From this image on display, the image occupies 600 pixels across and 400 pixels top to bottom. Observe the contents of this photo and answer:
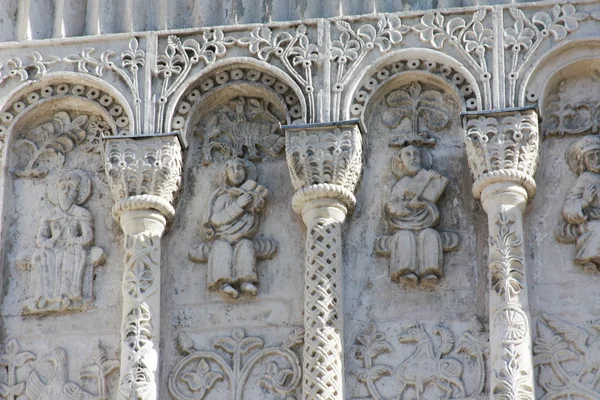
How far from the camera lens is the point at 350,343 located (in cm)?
1187

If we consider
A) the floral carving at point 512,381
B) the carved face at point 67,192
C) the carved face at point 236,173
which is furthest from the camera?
the carved face at point 67,192

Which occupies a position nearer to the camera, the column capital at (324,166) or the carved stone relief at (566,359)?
the carved stone relief at (566,359)

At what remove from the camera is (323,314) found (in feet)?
38.5

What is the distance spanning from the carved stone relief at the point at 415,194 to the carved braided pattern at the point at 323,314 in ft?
1.16

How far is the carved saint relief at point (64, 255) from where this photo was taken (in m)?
12.3

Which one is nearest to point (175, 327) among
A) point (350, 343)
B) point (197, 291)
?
point (197, 291)

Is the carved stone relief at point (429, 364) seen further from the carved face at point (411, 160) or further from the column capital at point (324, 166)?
the carved face at point (411, 160)

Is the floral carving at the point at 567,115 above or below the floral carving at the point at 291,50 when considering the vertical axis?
below

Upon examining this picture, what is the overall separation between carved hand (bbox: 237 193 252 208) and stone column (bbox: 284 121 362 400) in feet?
1.04

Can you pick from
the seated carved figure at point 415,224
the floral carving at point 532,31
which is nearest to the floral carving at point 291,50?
the seated carved figure at point 415,224

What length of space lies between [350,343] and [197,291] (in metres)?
1.08

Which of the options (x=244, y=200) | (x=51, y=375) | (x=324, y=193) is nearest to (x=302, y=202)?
(x=324, y=193)

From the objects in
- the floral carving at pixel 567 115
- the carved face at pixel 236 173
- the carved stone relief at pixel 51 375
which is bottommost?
the carved stone relief at pixel 51 375

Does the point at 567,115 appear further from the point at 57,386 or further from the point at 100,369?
the point at 57,386
